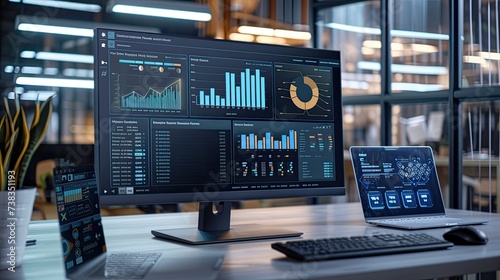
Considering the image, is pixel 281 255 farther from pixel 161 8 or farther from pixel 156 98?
pixel 161 8

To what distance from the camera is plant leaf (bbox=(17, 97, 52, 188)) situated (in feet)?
4.06

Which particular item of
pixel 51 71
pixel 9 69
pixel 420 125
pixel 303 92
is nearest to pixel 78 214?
pixel 303 92

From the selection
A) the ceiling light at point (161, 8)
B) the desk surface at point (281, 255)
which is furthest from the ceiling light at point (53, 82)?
the desk surface at point (281, 255)

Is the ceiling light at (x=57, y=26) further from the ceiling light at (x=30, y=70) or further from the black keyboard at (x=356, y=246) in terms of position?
the black keyboard at (x=356, y=246)

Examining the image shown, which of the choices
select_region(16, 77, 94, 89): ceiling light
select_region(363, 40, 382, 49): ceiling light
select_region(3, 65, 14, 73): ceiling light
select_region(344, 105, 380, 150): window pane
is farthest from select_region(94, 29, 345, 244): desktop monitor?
select_region(344, 105, 380, 150): window pane

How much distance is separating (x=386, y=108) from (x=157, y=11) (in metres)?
1.81

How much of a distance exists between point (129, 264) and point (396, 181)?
0.95 metres

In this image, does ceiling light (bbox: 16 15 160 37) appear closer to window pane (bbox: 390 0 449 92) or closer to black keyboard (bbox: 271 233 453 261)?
window pane (bbox: 390 0 449 92)

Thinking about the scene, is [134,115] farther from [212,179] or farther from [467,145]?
[467,145]

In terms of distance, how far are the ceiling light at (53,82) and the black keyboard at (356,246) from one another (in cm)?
537

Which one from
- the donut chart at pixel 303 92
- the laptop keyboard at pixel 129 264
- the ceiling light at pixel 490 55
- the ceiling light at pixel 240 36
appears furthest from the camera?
the ceiling light at pixel 240 36

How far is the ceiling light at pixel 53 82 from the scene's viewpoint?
20.7 ft

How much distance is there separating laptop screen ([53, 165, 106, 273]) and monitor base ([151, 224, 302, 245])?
0.22 metres

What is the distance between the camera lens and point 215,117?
1.53 meters
